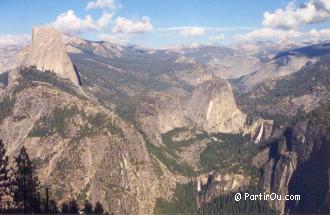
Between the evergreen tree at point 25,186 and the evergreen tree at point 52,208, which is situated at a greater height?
the evergreen tree at point 25,186

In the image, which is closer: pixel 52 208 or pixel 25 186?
pixel 25 186

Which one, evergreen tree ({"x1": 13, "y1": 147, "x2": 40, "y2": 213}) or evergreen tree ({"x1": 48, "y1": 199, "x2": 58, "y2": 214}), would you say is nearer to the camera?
evergreen tree ({"x1": 13, "y1": 147, "x2": 40, "y2": 213})

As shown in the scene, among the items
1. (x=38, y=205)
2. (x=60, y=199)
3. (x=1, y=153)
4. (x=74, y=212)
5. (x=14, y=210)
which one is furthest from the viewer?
(x=60, y=199)

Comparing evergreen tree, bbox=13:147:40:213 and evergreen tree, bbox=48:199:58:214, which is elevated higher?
evergreen tree, bbox=13:147:40:213

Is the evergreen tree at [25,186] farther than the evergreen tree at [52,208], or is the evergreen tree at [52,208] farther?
the evergreen tree at [52,208]

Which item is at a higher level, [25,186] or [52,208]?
[25,186]

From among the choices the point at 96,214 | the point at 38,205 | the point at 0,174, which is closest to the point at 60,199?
the point at 96,214

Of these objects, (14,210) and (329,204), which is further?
(329,204)

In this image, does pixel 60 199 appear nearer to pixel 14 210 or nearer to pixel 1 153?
pixel 14 210
